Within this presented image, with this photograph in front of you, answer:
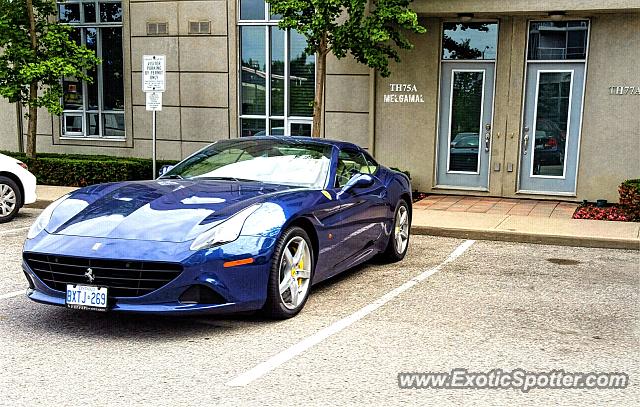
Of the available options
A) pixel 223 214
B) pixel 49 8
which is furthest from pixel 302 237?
pixel 49 8

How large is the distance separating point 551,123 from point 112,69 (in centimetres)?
937

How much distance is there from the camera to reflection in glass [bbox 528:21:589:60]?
12266 mm

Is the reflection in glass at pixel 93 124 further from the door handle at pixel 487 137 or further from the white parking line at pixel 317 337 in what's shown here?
the white parking line at pixel 317 337

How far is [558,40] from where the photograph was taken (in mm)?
12398

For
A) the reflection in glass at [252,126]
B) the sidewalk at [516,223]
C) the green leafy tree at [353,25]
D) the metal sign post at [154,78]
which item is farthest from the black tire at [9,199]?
the reflection in glass at [252,126]

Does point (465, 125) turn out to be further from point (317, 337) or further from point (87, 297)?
point (87, 297)

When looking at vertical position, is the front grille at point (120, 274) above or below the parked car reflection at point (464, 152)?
below

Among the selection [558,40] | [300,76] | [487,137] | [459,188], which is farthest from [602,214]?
[300,76]

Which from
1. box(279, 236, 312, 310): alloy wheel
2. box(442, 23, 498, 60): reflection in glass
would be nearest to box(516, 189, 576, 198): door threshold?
box(442, 23, 498, 60): reflection in glass

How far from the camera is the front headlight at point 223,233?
4.88 m

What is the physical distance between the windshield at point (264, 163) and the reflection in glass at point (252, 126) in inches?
307

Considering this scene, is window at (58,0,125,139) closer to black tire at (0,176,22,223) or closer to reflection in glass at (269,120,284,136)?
reflection in glass at (269,120,284,136)

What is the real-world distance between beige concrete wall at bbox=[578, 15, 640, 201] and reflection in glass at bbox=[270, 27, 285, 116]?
19.2 ft

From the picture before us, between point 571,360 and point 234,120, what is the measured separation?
11021 mm
